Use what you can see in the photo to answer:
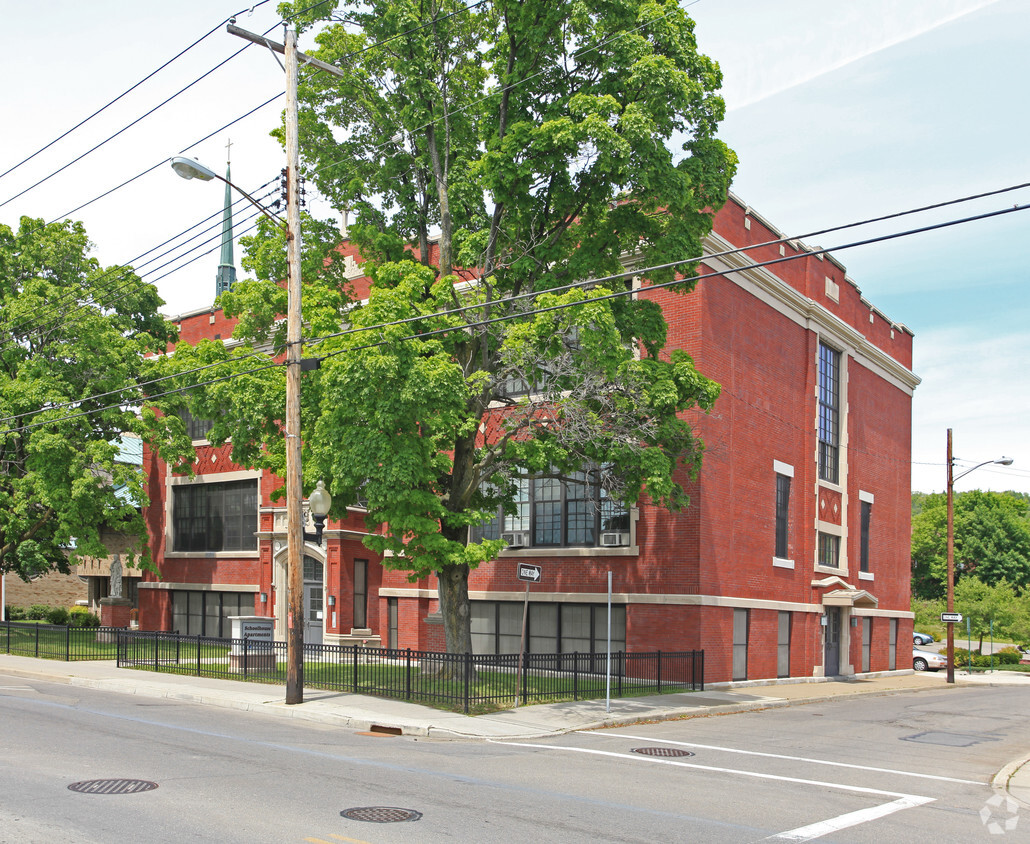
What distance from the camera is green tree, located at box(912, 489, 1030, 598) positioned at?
82688 mm

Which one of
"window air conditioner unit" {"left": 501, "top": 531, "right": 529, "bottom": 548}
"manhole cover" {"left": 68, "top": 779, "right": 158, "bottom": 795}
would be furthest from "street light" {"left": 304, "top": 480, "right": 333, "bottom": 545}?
"window air conditioner unit" {"left": 501, "top": 531, "right": 529, "bottom": 548}

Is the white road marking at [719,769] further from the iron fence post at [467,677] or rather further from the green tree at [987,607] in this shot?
the green tree at [987,607]

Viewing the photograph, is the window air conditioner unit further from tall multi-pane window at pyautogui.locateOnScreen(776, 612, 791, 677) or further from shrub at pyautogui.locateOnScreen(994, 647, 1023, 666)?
shrub at pyautogui.locateOnScreen(994, 647, 1023, 666)

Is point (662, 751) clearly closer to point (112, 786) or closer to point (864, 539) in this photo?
point (112, 786)

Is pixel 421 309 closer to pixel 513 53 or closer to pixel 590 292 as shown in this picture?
pixel 590 292

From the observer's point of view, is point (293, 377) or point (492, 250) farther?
point (492, 250)

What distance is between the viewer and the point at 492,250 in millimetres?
22766

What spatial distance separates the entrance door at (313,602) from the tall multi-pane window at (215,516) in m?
3.39

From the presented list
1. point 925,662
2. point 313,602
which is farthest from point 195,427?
point 925,662

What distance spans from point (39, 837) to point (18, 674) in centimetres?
1995

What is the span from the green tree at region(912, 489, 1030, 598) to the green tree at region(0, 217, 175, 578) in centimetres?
6669

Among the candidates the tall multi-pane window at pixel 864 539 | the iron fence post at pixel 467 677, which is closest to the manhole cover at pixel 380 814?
the iron fence post at pixel 467 677

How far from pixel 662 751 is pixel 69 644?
20.6 metres

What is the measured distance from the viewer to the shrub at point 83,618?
43.7 metres
